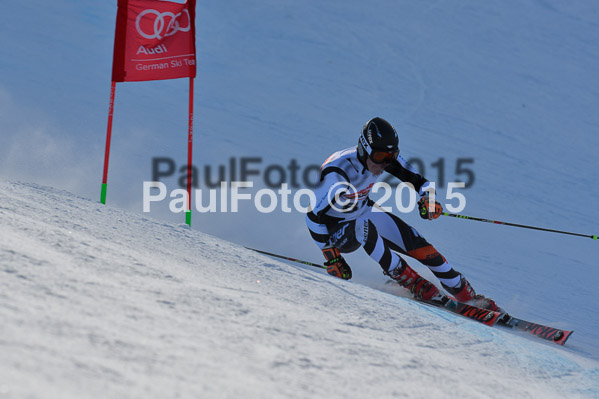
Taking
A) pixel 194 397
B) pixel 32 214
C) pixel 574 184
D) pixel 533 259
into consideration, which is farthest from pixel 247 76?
pixel 194 397

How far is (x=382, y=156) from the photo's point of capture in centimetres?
439

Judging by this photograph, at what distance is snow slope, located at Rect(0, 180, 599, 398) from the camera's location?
5.90ft

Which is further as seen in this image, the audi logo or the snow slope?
the audi logo

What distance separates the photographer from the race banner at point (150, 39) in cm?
529

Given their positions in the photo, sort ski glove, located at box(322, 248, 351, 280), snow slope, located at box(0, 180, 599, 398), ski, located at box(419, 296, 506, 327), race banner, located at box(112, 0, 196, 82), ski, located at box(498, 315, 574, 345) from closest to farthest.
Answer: snow slope, located at box(0, 180, 599, 398) < ski, located at box(498, 315, 574, 345) < ski, located at box(419, 296, 506, 327) < ski glove, located at box(322, 248, 351, 280) < race banner, located at box(112, 0, 196, 82)

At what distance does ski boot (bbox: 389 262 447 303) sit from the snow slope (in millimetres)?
821

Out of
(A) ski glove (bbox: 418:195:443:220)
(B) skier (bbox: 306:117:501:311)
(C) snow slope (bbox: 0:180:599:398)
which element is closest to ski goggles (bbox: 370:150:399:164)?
(B) skier (bbox: 306:117:501:311)

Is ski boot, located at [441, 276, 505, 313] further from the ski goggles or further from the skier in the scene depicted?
the ski goggles

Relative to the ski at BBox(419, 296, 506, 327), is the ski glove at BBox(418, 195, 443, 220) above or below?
above

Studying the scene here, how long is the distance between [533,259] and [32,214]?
4.50 m

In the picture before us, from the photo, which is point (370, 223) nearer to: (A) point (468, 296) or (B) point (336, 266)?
(B) point (336, 266)

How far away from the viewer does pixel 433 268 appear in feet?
15.3

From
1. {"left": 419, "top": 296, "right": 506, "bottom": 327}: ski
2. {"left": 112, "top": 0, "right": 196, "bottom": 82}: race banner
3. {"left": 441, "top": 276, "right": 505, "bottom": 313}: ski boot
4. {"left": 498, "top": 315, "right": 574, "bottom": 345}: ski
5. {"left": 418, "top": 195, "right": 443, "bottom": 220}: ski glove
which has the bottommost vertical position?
{"left": 498, "top": 315, "right": 574, "bottom": 345}: ski

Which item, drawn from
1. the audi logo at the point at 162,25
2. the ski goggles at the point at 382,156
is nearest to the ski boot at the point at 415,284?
the ski goggles at the point at 382,156
